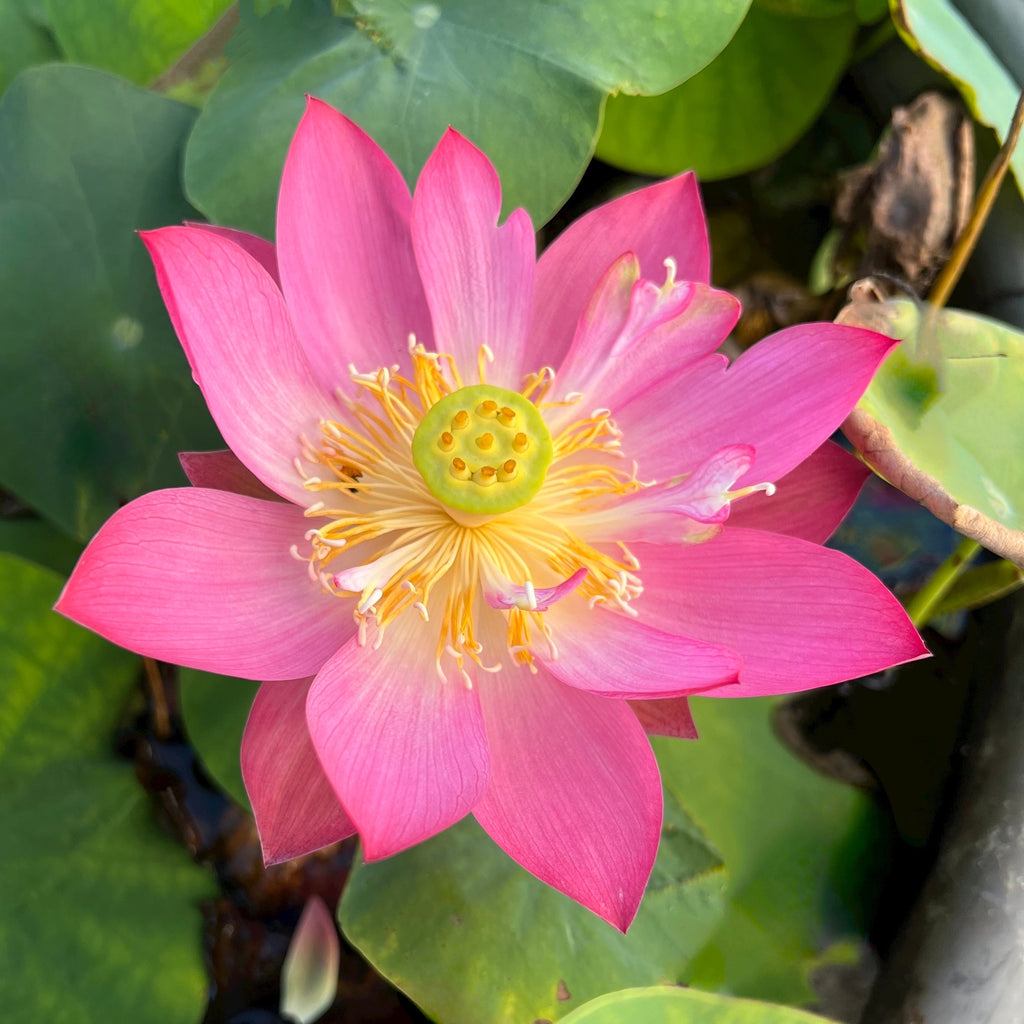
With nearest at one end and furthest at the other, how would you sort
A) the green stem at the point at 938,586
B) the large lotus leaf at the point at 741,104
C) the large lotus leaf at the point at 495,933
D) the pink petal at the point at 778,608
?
1. the pink petal at the point at 778,608
2. the large lotus leaf at the point at 495,933
3. the green stem at the point at 938,586
4. the large lotus leaf at the point at 741,104

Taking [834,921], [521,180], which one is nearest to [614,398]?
[521,180]

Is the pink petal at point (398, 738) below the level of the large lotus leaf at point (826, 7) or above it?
below

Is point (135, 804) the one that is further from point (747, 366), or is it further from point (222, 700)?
point (747, 366)

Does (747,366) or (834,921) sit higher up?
(747,366)

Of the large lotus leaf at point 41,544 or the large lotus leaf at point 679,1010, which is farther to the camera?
the large lotus leaf at point 41,544

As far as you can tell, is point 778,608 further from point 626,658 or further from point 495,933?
point 495,933

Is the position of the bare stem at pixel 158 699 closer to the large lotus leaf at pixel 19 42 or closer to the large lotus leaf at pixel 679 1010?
the large lotus leaf at pixel 679 1010

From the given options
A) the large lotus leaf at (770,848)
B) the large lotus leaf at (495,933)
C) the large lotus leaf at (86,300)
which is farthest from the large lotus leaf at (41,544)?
the large lotus leaf at (770,848)
